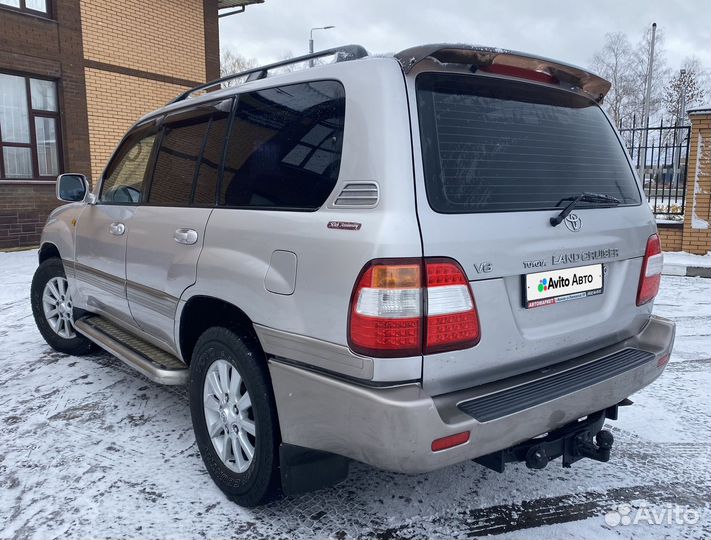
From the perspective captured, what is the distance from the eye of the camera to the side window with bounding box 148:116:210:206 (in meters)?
2.99

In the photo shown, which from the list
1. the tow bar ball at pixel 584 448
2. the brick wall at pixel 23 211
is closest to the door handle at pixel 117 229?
the tow bar ball at pixel 584 448

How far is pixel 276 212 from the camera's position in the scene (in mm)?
2299

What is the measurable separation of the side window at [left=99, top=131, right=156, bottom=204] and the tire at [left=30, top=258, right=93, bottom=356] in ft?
3.43

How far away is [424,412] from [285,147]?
4.04ft

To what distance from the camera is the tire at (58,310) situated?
458 cm

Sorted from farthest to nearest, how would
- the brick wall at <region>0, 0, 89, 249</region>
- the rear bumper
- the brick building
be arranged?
the brick building → the brick wall at <region>0, 0, 89, 249</region> → the rear bumper

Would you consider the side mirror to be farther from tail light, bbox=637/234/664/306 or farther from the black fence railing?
the black fence railing

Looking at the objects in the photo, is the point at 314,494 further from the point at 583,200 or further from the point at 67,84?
the point at 67,84

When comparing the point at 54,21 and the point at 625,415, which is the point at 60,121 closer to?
the point at 54,21

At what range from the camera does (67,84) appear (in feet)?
40.1

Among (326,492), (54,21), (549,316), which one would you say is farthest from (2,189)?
(549,316)

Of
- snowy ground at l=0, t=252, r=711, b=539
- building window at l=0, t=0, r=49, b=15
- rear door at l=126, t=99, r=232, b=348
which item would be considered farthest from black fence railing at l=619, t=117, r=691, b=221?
building window at l=0, t=0, r=49, b=15

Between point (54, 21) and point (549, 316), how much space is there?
1327cm

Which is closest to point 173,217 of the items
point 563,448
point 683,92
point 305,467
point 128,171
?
point 128,171
